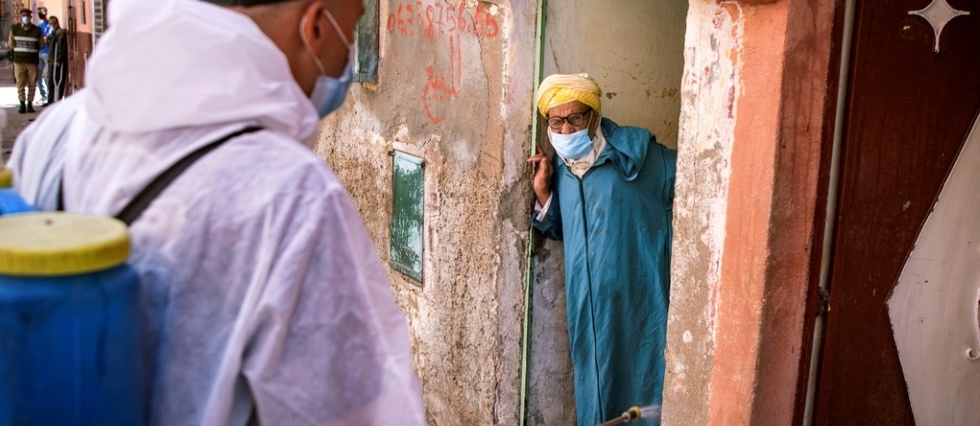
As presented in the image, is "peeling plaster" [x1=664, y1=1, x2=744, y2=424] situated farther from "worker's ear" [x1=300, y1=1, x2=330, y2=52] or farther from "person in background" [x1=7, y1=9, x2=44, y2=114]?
"person in background" [x1=7, y1=9, x2=44, y2=114]

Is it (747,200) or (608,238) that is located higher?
(747,200)

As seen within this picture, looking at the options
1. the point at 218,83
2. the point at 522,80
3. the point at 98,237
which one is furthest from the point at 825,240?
the point at 98,237

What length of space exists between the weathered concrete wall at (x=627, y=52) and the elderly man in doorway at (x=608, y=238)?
19cm

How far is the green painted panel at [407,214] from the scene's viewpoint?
15.7ft

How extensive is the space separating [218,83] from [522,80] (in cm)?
274

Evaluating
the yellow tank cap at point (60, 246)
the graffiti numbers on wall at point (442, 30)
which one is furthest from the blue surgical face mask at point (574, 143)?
the yellow tank cap at point (60, 246)

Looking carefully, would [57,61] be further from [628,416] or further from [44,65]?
[628,416]

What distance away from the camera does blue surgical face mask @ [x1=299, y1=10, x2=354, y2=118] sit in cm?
153

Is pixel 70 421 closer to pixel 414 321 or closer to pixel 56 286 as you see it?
pixel 56 286

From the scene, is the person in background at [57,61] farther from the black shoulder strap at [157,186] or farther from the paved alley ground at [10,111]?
the black shoulder strap at [157,186]

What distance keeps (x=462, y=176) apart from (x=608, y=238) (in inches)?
29.8

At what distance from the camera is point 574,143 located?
12.9ft

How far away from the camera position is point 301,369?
4.35ft

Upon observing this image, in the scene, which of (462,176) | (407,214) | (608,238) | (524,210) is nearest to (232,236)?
(608,238)
